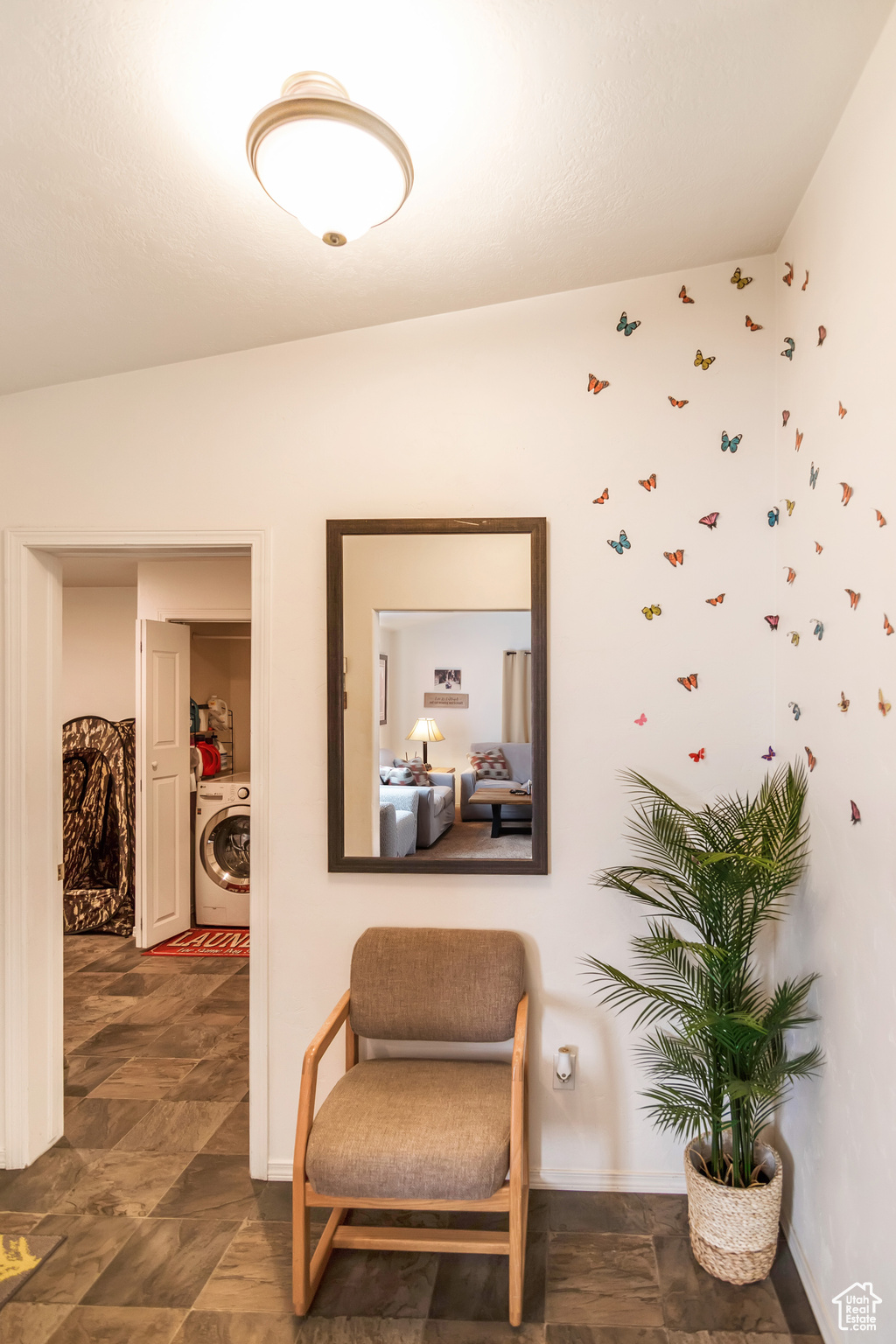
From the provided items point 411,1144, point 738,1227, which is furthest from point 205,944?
point 738,1227

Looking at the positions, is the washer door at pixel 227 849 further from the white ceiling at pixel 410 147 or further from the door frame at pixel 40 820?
the white ceiling at pixel 410 147

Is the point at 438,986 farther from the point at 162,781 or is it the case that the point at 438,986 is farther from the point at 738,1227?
the point at 162,781

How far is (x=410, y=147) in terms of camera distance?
66.3 inches

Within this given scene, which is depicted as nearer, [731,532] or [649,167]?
[649,167]

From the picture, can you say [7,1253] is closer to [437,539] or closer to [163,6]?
[437,539]

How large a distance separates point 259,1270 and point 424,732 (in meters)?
1.49

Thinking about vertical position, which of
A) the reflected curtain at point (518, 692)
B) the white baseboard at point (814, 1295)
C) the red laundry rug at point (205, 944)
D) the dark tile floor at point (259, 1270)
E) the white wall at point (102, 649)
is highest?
the white wall at point (102, 649)

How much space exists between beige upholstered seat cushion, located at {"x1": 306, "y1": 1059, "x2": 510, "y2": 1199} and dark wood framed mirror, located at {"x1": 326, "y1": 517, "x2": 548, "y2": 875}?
636 millimetres

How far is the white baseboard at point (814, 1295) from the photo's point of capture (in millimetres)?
1777

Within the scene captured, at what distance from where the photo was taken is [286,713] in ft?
8.16

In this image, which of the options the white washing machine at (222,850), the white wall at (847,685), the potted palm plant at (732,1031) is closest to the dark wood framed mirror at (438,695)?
the potted palm plant at (732,1031)

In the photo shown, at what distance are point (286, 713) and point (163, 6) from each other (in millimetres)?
1714

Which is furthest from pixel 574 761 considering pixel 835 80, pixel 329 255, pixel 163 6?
pixel 163 6

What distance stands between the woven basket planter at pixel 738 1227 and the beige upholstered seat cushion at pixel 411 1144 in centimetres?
55
